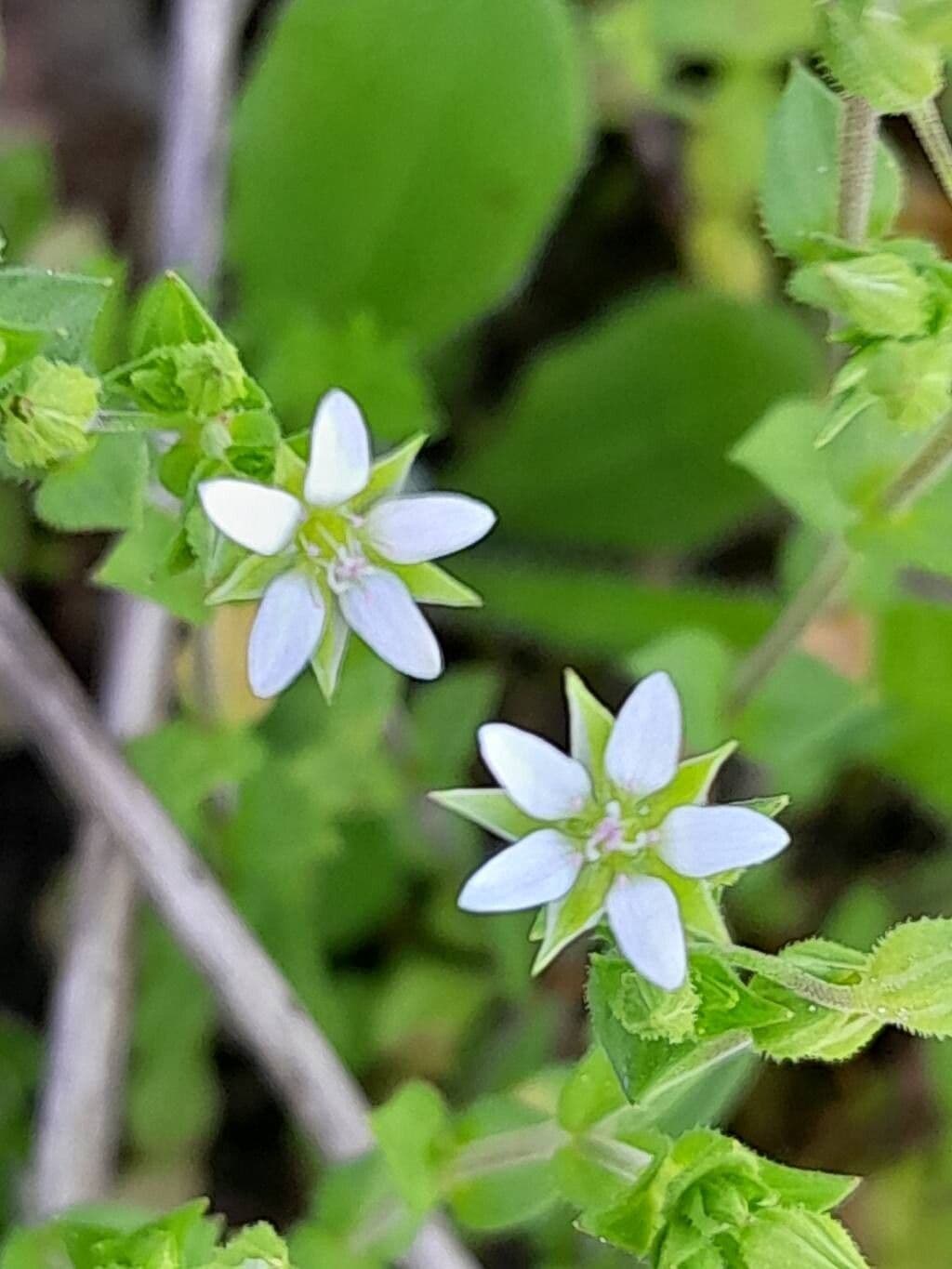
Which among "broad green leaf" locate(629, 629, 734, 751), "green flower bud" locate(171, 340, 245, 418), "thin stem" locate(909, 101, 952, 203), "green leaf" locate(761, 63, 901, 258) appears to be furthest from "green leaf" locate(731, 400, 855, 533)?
"green flower bud" locate(171, 340, 245, 418)

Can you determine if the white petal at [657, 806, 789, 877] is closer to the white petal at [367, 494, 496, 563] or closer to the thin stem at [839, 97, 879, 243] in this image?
the white petal at [367, 494, 496, 563]

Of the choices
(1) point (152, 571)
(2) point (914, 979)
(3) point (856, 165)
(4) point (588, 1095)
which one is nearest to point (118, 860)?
(1) point (152, 571)

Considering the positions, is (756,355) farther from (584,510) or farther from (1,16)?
(1,16)

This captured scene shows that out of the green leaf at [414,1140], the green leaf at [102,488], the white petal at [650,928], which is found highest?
the green leaf at [102,488]

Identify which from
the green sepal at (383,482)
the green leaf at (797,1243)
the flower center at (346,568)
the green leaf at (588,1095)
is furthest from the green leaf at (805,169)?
Answer: the green leaf at (797,1243)

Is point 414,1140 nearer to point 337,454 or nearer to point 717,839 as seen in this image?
point 717,839

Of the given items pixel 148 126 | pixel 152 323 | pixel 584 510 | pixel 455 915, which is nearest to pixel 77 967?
pixel 455 915

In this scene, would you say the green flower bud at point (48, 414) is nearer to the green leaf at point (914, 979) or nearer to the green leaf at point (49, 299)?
the green leaf at point (49, 299)
